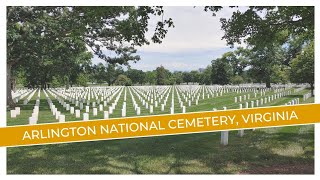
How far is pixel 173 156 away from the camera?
9047 mm

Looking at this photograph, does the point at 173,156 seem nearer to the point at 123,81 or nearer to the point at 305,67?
the point at 305,67

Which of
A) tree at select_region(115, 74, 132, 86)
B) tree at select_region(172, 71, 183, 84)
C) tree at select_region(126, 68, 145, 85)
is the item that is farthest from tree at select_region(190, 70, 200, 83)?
tree at select_region(115, 74, 132, 86)

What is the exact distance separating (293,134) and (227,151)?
140 inches

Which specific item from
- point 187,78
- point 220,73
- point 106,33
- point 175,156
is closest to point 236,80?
point 220,73

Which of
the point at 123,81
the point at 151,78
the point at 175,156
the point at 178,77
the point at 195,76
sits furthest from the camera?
the point at 195,76

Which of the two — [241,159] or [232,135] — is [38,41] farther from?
[241,159]

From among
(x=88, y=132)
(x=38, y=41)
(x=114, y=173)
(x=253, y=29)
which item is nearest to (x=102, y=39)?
(x=38, y=41)

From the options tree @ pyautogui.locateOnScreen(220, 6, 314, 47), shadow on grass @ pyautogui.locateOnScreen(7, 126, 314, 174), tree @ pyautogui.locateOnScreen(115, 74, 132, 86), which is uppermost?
tree @ pyautogui.locateOnScreen(220, 6, 314, 47)

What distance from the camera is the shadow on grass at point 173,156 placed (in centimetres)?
781

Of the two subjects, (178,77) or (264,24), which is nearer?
(264,24)

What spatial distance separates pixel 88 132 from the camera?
29.3 feet

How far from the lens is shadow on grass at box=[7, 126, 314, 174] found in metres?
7.81

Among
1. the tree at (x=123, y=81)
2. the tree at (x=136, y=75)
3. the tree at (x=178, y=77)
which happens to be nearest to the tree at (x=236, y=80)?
the tree at (x=178, y=77)

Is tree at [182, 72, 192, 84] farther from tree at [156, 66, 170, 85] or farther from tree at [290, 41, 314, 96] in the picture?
tree at [290, 41, 314, 96]
